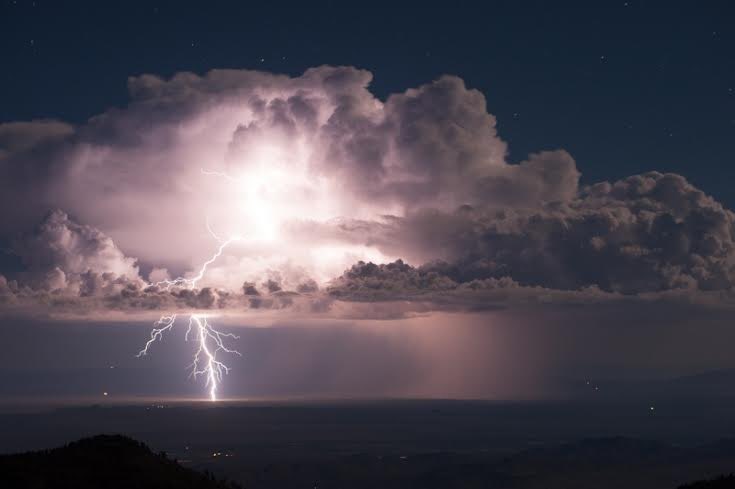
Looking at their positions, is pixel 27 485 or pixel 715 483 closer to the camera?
pixel 27 485

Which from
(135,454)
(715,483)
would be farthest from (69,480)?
(715,483)

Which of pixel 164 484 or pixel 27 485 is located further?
pixel 164 484

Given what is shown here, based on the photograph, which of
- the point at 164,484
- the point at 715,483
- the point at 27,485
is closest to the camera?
the point at 27,485

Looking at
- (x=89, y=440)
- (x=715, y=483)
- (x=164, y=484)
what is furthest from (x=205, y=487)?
(x=715, y=483)

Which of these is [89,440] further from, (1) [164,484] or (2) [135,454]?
(1) [164,484]

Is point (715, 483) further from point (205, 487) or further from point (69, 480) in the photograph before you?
point (69, 480)

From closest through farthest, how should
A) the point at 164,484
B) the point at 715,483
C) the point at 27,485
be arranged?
the point at 27,485 < the point at 164,484 < the point at 715,483
